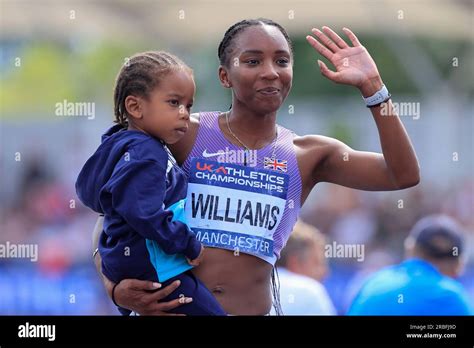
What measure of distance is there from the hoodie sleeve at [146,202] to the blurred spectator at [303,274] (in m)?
2.34

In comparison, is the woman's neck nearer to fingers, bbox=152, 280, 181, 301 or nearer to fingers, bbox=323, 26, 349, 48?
fingers, bbox=323, 26, 349, 48

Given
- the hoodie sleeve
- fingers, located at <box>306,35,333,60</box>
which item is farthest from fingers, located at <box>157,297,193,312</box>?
fingers, located at <box>306,35,333,60</box>

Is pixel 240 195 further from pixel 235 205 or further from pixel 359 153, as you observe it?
pixel 359 153

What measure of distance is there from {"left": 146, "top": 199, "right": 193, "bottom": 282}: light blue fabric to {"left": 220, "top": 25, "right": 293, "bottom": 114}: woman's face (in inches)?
23.6

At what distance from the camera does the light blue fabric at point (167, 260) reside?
12.9 feet

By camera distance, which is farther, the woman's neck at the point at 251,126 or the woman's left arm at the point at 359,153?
the woman's neck at the point at 251,126

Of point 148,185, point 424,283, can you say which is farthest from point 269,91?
point 424,283

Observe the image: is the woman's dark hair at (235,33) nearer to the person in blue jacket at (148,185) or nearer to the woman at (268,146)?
the woman at (268,146)

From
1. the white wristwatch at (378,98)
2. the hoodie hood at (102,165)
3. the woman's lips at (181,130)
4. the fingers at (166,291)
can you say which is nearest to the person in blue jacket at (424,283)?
the white wristwatch at (378,98)

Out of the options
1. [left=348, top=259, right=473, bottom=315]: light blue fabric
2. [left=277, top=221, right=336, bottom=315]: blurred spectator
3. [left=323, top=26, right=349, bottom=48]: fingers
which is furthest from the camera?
[left=277, top=221, right=336, bottom=315]: blurred spectator

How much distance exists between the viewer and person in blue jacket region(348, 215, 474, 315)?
5.64m

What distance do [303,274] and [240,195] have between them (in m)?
2.64

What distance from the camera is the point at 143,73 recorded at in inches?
158
